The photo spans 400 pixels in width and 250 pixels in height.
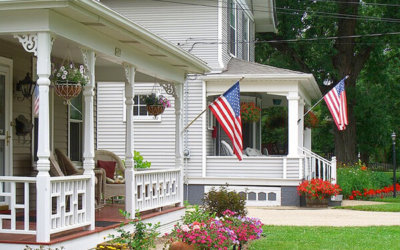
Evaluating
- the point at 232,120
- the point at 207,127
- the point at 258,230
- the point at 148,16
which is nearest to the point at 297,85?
the point at 207,127

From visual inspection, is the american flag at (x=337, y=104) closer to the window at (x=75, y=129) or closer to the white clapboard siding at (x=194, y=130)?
the white clapboard siding at (x=194, y=130)

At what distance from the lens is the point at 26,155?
1270 centimetres

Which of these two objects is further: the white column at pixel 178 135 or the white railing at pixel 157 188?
the white column at pixel 178 135

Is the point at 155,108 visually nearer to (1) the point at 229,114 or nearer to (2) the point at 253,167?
(1) the point at 229,114

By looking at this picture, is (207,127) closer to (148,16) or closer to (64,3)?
(148,16)

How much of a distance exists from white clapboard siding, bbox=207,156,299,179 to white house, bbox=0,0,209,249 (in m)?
6.12

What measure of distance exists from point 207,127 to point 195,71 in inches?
248

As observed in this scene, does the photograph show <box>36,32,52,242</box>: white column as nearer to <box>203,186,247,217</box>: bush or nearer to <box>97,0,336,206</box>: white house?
<box>203,186,247,217</box>: bush

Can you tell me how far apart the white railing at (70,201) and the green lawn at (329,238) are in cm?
361

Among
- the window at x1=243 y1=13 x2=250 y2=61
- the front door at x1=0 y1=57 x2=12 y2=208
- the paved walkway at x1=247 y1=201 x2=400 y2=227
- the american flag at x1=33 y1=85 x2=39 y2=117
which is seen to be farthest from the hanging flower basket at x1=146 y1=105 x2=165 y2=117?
the window at x1=243 y1=13 x2=250 y2=61

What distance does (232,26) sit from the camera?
23969 mm

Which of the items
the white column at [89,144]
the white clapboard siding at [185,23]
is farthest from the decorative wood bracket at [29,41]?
the white clapboard siding at [185,23]

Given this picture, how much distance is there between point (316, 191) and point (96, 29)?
39.2 ft

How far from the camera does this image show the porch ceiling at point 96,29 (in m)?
8.79
